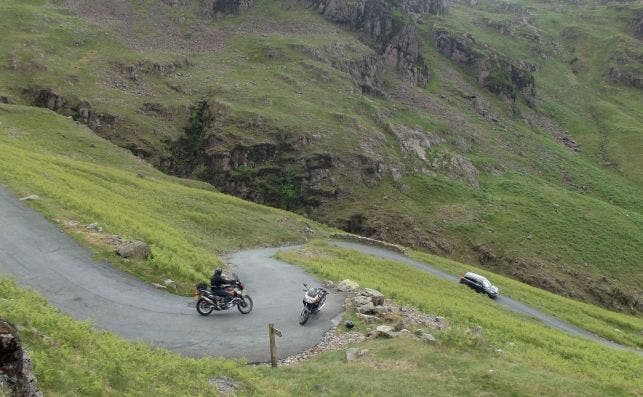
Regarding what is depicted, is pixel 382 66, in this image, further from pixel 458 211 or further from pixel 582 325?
pixel 582 325

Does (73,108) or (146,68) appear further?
(146,68)

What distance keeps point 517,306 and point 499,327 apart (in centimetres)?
1656

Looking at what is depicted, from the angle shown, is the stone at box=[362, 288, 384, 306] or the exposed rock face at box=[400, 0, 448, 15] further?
the exposed rock face at box=[400, 0, 448, 15]

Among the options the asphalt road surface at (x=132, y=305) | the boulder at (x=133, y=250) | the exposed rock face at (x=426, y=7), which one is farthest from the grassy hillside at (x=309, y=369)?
the exposed rock face at (x=426, y=7)

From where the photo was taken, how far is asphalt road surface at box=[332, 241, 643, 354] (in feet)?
139

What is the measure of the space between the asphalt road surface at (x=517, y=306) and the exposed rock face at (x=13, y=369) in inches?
1593

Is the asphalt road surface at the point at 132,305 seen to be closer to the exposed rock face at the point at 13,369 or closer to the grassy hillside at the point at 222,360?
the grassy hillside at the point at 222,360

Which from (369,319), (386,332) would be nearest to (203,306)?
(369,319)

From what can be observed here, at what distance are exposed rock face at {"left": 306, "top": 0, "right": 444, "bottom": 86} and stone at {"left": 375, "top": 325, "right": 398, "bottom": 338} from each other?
107320mm

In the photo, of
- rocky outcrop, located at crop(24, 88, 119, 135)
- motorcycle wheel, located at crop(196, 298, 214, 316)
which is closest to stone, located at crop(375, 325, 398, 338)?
motorcycle wheel, located at crop(196, 298, 214, 316)

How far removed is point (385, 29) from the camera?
12788 centimetres

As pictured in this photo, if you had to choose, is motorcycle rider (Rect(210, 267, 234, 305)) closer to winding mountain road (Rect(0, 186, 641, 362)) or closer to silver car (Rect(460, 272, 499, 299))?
winding mountain road (Rect(0, 186, 641, 362))

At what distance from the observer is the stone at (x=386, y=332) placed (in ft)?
72.0

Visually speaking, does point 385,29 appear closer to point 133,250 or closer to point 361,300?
point 361,300
